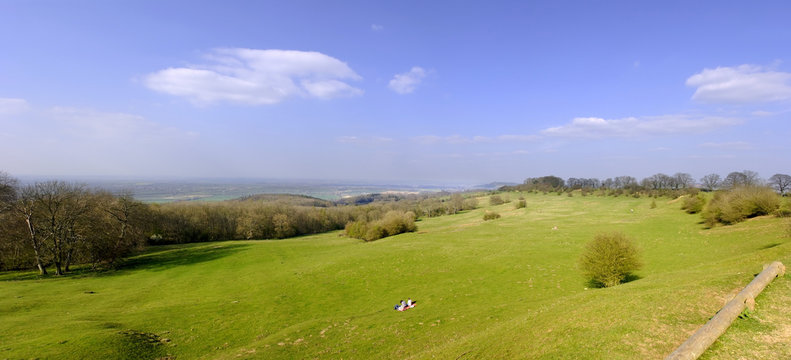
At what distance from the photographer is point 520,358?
980 cm

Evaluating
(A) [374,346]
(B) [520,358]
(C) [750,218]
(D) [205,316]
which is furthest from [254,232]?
(C) [750,218]

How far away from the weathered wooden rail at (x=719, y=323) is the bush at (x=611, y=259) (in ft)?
38.8

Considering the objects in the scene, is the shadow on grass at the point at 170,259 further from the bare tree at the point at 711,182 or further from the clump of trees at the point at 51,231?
the bare tree at the point at 711,182

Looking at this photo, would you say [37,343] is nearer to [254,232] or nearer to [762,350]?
[762,350]

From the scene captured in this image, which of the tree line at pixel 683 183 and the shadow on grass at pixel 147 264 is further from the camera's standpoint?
the tree line at pixel 683 183

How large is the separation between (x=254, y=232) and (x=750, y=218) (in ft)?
357

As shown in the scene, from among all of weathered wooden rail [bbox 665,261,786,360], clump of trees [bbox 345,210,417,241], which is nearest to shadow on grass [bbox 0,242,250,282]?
clump of trees [bbox 345,210,417,241]

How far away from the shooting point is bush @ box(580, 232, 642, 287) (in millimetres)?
23484

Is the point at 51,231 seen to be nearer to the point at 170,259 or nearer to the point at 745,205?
the point at 170,259

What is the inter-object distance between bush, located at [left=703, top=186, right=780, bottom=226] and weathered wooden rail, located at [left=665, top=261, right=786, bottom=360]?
133ft

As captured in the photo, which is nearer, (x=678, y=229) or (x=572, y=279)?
(x=572, y=279)

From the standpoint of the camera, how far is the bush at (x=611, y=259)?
23484 mm

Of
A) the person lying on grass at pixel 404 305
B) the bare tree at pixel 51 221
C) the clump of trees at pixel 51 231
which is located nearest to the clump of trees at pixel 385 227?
the clump of trees at pixel 51 231

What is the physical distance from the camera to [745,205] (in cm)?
3847
